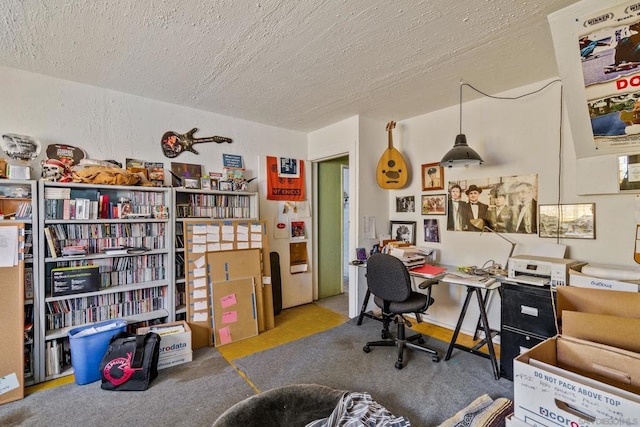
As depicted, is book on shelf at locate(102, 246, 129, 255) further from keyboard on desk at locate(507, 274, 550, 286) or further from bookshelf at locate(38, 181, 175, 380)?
keyboard on desk at locate(507, 274, 550, 286)

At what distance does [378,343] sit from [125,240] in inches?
99.5

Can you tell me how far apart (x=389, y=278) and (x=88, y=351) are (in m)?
2.40

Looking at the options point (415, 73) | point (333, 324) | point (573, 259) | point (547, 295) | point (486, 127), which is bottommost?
point (333, 324)

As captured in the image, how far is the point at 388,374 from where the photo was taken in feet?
7.74

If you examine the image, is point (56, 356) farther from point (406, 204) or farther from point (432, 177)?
point (432, 177)

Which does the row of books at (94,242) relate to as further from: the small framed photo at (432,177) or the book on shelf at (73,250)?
the small framed photo at (432,177)

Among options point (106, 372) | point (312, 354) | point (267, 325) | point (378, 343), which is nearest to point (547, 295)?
point (378, 343)

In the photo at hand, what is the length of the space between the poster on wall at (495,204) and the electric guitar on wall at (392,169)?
55cm

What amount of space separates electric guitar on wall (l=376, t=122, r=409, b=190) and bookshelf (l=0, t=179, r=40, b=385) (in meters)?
3.20

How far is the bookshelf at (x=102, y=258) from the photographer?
2.35m

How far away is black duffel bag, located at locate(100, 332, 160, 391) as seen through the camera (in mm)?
2174

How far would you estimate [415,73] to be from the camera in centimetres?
247

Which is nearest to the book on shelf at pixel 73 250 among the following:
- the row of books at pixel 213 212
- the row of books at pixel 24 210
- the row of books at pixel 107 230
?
the row of books at pixel 107 230

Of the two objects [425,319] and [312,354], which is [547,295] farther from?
[312,354]
